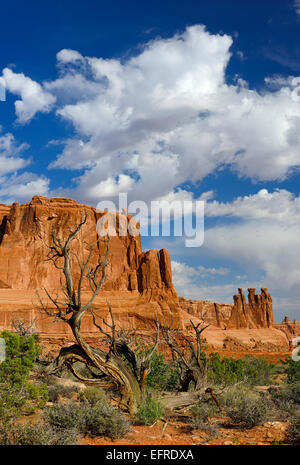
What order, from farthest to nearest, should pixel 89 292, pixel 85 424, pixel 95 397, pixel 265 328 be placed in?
pixel 265 328
pixel 89 292
pixel 95 397
pixel 85 424

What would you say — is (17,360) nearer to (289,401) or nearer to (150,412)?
(150,412)

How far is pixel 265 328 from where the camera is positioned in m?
110

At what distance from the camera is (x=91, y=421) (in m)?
7.33

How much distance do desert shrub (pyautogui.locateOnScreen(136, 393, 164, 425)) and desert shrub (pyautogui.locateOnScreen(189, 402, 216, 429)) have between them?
86 centimetres

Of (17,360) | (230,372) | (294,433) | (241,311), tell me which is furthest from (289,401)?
(241,311)

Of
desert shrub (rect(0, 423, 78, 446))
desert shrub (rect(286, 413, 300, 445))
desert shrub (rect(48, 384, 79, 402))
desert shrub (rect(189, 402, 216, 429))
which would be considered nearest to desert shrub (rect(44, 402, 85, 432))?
Answer: desert shrub (rect(0, 423, 78, 446))

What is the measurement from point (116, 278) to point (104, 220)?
12485 millimetres

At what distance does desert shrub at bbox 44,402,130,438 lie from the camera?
7086 mm

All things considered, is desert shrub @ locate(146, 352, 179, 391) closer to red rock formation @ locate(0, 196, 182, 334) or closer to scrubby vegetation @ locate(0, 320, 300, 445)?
scrubby vegetation @ locate(0, 320, 300, 445)

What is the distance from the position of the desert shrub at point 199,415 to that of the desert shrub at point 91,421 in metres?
1.95

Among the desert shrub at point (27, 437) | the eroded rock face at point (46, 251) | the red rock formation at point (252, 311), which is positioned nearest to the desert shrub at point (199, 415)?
the desert shrub at point (27, 437)
